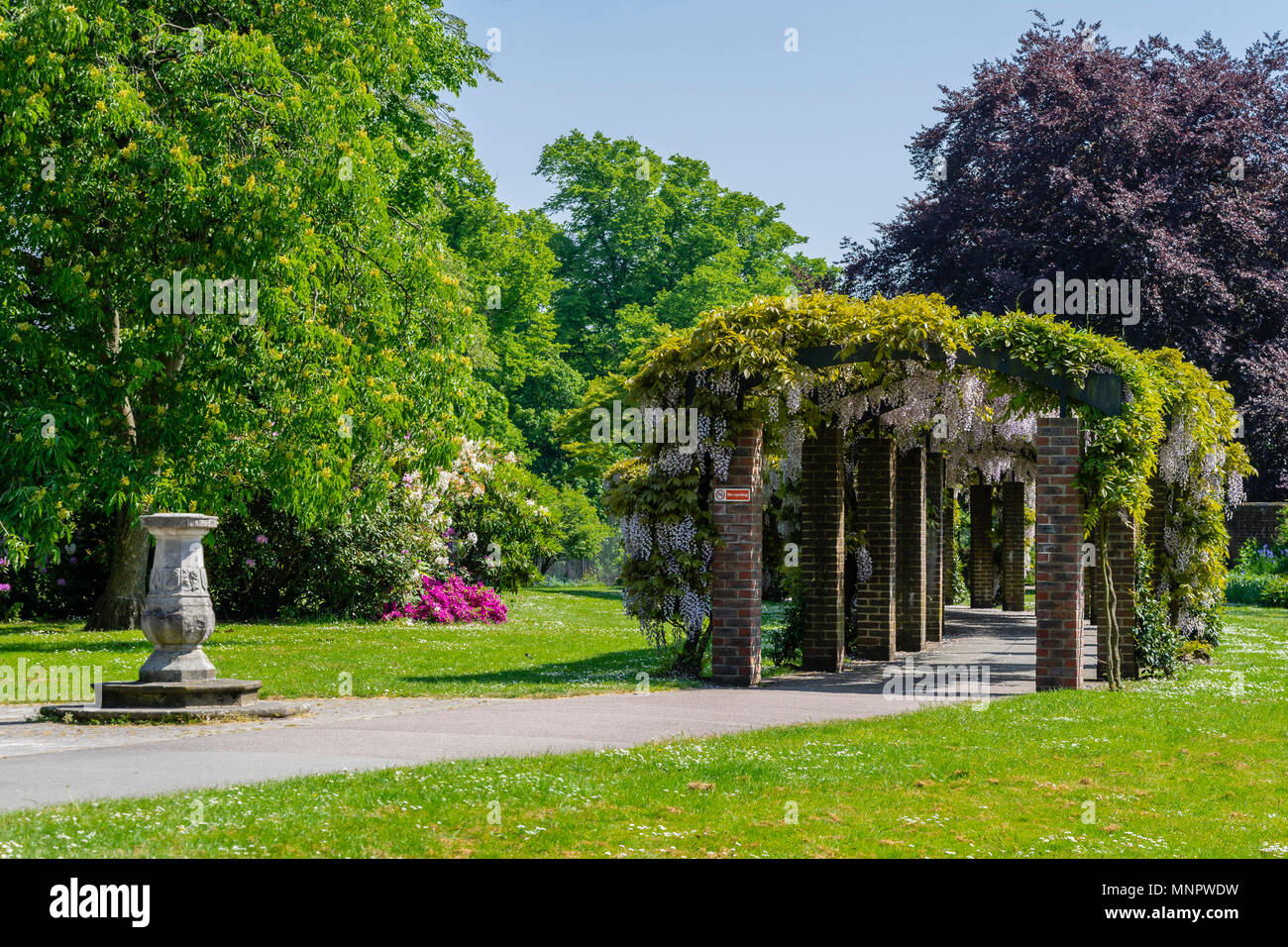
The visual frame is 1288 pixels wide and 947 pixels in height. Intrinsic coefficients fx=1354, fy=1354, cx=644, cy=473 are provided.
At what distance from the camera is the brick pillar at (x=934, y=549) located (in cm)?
2125

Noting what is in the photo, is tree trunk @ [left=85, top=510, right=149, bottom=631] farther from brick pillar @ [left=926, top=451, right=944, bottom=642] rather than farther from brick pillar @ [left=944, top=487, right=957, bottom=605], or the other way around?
brick pillar @ [left=944, top=487, right=957, bottom=605]

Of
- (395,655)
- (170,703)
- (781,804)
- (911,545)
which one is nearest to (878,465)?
(911,545)

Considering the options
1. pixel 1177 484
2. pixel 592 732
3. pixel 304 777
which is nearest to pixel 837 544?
pixel 1177 484

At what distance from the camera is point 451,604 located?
25016 mm

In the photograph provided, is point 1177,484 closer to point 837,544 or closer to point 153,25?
point 837,544

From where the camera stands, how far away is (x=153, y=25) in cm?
1775

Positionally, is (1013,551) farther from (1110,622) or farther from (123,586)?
(123,586)

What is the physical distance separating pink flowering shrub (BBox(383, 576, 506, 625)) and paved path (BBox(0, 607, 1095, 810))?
11063 mm

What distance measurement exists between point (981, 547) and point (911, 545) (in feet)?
47.8

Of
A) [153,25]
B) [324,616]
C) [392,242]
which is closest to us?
[153,25]

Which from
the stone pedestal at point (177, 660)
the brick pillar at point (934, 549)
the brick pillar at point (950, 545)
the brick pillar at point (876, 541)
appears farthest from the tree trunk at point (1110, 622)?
the brick pillar at point (950, 545)

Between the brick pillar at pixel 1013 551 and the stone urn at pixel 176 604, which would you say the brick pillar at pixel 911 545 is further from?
the brick pillar at pixel 1013 551

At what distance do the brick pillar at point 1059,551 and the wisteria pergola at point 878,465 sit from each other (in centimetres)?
2

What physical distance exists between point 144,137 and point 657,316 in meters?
32.4
